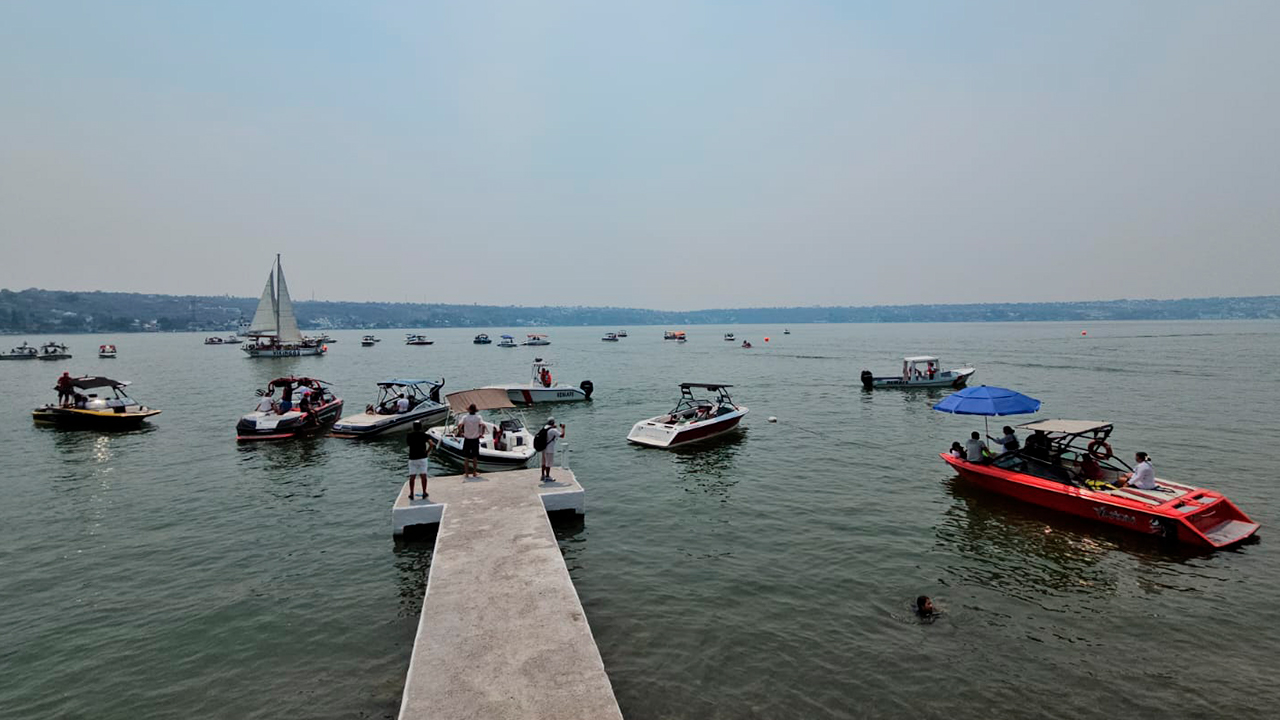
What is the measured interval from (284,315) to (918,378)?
9773 cm

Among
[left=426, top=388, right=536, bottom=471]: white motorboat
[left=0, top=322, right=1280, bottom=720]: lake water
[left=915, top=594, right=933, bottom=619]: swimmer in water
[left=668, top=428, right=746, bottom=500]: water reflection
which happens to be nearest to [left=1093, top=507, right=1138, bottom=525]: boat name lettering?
[left=0, top=322, right=1280, bottom=720]: lake water

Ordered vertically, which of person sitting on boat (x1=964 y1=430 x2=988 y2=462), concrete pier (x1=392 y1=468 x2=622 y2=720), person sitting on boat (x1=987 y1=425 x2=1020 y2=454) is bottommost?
concrete pier (x1=392 y1=468 x2=622 y2=720)

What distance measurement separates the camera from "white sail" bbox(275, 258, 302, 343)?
9575cm

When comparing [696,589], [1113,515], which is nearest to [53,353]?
[696,589]

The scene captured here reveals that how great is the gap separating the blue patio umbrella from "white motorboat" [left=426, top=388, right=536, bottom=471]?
15146mm

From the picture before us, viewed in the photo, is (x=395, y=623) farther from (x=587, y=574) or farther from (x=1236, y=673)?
(x=1236, y=673)

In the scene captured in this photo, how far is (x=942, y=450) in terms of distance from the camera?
2694 cm

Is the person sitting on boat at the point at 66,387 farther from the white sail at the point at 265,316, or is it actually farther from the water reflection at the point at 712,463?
the white sail at the point at 265,316

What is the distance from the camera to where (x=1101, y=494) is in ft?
53.5

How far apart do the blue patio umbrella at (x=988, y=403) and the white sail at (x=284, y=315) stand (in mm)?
100873

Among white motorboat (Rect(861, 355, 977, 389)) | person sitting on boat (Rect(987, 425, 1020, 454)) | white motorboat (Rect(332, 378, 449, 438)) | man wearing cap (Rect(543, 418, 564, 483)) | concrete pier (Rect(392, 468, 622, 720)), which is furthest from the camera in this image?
white motorboat (Rect(861, 355, 977, 389))

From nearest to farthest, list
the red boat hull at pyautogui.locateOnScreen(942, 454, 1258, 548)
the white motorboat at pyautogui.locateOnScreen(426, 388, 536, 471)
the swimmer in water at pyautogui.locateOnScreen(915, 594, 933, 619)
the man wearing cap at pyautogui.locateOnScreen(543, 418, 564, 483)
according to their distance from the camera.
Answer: the swimmer in water at pyautogui.locateOnScreen(915, 594, 933, 619) → the red boat hull at pyautogui.locateOnScreen(942, 454, 1258, 548) → the man wearing cap at pyautogui.locateOnScreen(543, 418, 564, 483) → the white motorboat at pyautogui.locateOnScreen(426, 388, 536, 471)

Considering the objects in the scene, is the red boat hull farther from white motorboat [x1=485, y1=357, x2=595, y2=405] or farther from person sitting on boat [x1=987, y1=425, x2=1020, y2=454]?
white motorboat [x1=485, y1=357, x2=595, y2=405]

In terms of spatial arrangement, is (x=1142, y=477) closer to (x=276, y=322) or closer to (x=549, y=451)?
(x=549, y=451)
